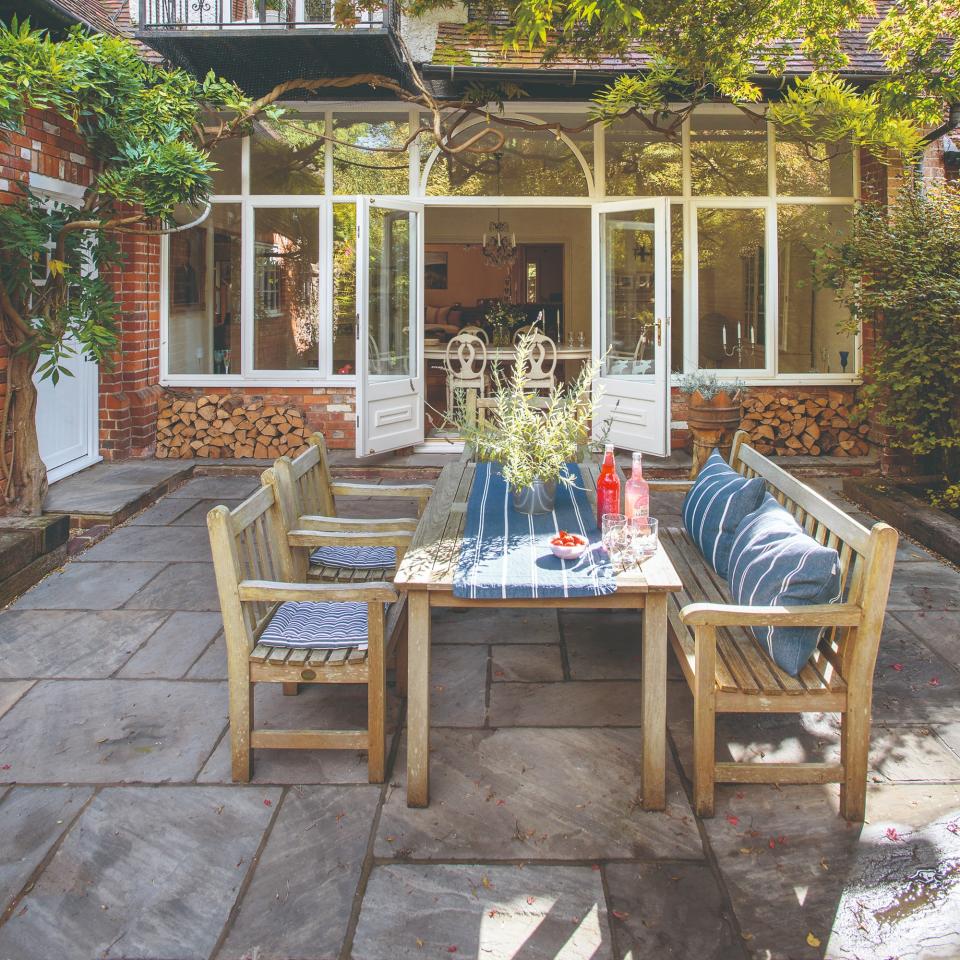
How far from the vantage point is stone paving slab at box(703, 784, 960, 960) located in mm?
2199

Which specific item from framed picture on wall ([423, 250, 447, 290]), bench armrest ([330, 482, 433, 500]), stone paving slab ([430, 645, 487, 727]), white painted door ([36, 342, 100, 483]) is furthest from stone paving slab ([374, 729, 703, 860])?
framed picture on wall ([423, 250, 447, 290])

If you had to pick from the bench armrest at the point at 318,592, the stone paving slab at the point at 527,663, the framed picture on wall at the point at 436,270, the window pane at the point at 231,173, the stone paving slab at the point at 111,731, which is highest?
the framed picture on wall at the point at 436,270

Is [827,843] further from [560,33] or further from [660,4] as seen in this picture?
[560,33]

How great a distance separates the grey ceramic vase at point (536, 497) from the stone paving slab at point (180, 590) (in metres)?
1.72

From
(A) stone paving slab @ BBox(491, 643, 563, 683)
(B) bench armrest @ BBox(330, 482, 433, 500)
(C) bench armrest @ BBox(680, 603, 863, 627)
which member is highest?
(B) bench armrest @ BBox(330, 482, 433, 500)

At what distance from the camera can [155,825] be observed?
2.68m

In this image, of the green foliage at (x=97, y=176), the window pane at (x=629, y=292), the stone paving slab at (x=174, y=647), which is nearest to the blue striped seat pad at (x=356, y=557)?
the stone paving slab at (x=174, y=647)

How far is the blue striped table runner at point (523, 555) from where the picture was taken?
8.98 ft

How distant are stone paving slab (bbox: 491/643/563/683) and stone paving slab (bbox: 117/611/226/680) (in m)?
1.08

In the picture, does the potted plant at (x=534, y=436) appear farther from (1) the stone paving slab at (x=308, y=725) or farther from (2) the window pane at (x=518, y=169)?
(2) the window pane at (x=518, y=169)

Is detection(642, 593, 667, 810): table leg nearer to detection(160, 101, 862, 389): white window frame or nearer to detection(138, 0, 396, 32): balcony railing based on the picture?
detection(138, 0, 396, 32): balcony railing

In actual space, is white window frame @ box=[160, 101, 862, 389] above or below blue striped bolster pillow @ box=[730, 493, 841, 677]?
above

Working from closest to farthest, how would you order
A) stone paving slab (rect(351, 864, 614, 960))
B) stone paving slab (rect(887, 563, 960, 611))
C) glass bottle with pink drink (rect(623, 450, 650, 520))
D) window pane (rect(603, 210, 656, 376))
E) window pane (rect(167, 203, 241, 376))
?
1. stone paving slab (rect(351, 864, 614, 960))
2. glass bottle with pink drink (rect(623, 450, 650, 520))
3. stone paving slab (rect(887, 563, 960, 611))
4. window pane (rect(603, 210, 656, 376))
5. window pane (rect(167, 203, 241, 376))

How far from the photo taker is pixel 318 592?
2902mm
